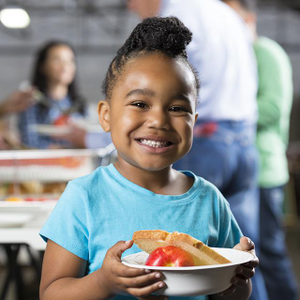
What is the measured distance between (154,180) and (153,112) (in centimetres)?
15

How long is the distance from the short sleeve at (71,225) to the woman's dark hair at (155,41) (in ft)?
0.74

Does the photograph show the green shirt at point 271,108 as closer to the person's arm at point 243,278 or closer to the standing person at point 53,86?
the standing person at point 53,86

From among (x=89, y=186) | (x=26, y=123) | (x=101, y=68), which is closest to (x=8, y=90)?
(x=101, y=68)

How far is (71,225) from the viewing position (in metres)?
0.96

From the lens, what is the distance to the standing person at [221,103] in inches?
73.3

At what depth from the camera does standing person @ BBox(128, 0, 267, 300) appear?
6.11 ft

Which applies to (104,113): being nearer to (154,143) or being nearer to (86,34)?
(154,143)

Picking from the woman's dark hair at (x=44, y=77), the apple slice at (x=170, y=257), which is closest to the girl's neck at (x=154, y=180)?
the apple slice at (x=170, y=257)

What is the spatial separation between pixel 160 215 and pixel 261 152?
1.82m

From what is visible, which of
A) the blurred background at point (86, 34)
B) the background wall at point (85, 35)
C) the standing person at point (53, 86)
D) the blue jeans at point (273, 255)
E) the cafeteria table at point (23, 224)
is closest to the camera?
the cafeteria table at point (23, 224)

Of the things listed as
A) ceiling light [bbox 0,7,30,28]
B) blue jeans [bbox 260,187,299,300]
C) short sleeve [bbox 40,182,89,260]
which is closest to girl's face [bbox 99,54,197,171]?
short sleeve [bbox 40,182,89,260]

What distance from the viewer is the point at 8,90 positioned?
13219mm

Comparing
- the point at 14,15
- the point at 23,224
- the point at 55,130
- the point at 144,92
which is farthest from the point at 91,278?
the point at 14,15

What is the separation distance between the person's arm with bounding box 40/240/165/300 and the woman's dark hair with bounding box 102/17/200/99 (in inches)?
13.3
